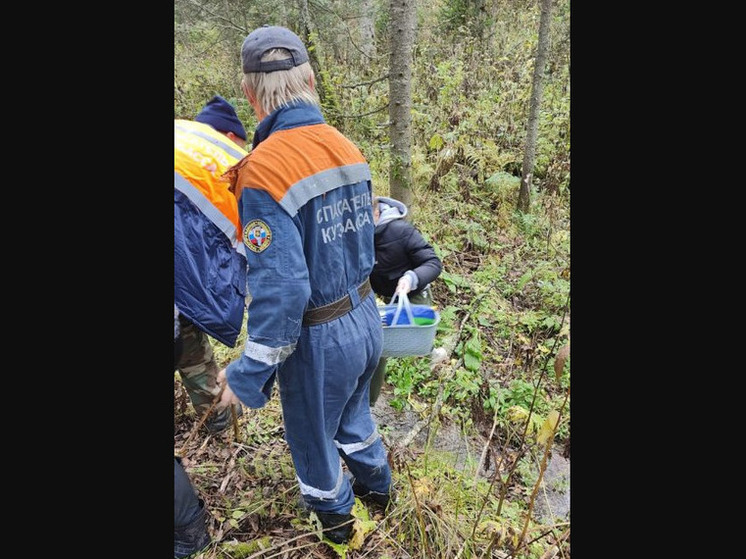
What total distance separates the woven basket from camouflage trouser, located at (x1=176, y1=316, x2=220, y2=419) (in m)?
1.27

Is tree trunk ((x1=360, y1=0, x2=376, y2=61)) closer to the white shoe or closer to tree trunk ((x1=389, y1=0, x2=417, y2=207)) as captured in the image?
tree trunk ((x1=389, y1=0, x2=417, y2=207))

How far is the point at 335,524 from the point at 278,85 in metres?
2.27

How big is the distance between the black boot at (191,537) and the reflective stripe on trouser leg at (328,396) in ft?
1.93

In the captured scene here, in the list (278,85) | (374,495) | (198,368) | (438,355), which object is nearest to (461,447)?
(438,355)

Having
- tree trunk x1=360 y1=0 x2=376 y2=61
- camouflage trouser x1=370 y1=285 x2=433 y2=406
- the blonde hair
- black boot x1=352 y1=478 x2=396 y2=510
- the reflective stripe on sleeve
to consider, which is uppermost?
tree trunk x1=360 y1=0 x2=376 y2=61

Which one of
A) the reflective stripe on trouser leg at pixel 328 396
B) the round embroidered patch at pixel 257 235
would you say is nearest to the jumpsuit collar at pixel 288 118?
the round embroidered patch at pixel 257 235

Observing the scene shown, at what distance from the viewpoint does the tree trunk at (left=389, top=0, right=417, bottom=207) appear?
4.16 metres

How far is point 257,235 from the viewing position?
1835 mm

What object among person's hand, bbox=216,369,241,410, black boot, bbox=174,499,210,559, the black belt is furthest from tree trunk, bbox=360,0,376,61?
black boot, bbox=174,499,210,559

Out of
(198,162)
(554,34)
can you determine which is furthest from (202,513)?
(554,34)

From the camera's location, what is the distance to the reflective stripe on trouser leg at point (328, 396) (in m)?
2.14

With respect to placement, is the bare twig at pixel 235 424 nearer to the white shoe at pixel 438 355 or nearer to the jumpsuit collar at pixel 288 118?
the white shoe at pixel 438 355

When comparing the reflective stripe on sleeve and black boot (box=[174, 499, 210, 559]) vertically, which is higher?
the reflective stripe on sleeve

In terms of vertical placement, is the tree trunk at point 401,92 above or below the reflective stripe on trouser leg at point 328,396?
above
